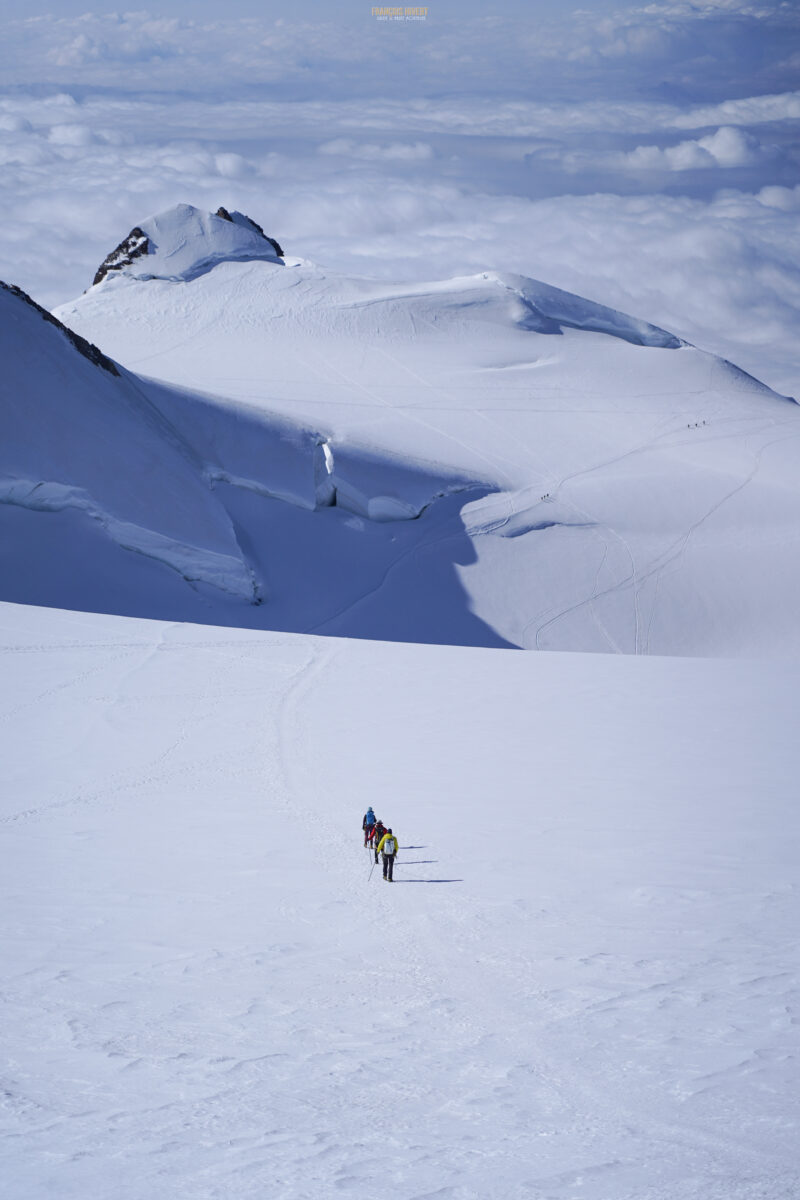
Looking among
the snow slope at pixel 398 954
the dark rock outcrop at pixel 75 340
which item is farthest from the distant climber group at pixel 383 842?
the dark rock outcrop at pixel 75 340

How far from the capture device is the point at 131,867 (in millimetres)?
9266

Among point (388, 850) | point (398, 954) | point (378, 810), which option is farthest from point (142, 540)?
point (398, 954)

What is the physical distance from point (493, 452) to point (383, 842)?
2911 centimetres

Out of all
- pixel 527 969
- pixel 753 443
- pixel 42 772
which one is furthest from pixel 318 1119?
pixel 753 443

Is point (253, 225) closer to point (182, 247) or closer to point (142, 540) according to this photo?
point (182, 247)

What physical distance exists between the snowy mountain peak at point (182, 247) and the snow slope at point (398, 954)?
37.4 m

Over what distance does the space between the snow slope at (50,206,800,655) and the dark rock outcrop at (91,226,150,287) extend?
4.46ft

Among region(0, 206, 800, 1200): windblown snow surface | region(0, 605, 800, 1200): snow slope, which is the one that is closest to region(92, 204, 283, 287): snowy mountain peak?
region(0, 206, 800, 1200): windblown snow surface

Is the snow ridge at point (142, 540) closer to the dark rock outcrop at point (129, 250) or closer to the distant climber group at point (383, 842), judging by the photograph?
the distant climber group at point (383, 842)

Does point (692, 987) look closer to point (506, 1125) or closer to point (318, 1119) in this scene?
point (506, 1125)

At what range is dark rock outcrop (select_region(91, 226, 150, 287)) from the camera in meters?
49.7

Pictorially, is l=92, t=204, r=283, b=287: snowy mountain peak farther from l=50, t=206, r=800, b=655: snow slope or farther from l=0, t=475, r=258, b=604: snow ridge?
l=0, t=475, r=258, b=604: snow ridge

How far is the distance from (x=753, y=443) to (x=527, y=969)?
34.2 metres

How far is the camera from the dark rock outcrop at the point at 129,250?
49.7 meters
